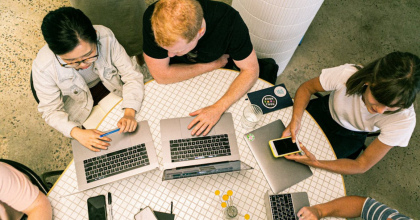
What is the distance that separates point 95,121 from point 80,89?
0.22 m

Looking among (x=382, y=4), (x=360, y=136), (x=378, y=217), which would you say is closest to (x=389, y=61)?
(x=360, y=136)

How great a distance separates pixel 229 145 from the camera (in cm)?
132

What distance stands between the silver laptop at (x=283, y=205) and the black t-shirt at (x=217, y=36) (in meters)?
0.76

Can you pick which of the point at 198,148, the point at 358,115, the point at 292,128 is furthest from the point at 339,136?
the point at 198,148

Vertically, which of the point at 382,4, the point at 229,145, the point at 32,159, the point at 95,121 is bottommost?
the point at 32,159

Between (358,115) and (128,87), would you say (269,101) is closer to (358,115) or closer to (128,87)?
(358,115)

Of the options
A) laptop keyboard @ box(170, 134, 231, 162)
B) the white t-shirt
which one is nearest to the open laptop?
laptop keyboard @ box(170, 134, 231, 162)

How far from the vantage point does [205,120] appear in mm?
1335

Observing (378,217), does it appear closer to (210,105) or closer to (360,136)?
(360,136)

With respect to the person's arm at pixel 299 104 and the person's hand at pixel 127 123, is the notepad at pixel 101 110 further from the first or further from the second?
the person's arm at pixel 299 104

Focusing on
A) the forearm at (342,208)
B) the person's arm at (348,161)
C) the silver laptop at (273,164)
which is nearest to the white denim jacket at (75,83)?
the silver laptop at (273,164)

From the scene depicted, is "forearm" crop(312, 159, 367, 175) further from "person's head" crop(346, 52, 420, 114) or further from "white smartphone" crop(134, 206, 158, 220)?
"white smartphone" crop(134, 206, 158, 220)

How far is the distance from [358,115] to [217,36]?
0.90 metres

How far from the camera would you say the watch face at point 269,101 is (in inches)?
57.2
